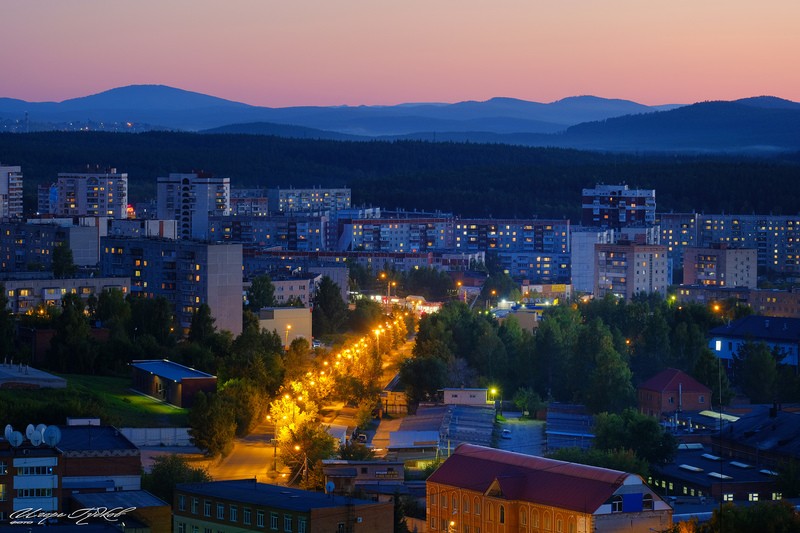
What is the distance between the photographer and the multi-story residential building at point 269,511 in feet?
48.8

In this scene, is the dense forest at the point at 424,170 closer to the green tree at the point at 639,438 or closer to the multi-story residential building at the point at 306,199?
the multi-story residential building at the point at 306,199

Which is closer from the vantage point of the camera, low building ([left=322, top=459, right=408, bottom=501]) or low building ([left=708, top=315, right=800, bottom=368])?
low building ([left=322, top=459, right=408, bottom=501])

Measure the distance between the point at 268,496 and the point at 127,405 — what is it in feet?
32.0

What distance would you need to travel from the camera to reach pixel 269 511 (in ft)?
49.3

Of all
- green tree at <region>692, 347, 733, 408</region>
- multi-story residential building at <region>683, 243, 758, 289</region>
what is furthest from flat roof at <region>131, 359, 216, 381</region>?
multi-story residential building at <region>683, 243, 758, 289</region>

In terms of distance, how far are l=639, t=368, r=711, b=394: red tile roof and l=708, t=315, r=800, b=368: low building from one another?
208 inches

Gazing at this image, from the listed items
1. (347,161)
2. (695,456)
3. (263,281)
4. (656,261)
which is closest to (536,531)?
(695,456)

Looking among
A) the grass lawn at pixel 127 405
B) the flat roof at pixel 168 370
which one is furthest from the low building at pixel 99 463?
the flat roof at pixel 168 370

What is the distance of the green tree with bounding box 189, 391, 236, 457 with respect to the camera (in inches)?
891

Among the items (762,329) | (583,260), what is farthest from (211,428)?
(583,260)

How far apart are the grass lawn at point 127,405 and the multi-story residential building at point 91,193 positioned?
38509mm

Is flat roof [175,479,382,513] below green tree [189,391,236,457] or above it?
above

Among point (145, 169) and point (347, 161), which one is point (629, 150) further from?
point (145, 169)

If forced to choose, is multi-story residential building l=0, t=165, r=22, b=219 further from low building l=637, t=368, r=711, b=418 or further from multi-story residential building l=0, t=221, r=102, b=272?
low building l=637, t=368, r=711, b=418
